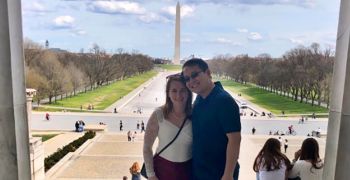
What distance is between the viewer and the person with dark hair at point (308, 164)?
164 centimetres

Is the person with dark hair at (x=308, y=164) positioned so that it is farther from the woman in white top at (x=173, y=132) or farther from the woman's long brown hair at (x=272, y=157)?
the woman in white top at (x=173, y=132)

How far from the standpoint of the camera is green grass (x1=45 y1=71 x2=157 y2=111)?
17.7 m

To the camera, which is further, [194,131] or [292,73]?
[292,73]

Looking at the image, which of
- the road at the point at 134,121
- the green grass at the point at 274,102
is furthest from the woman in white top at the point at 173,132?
the green grass at the point at 274,102

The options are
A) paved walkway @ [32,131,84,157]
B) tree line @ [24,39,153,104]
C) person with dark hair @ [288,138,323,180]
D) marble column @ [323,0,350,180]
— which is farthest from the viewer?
tree line @ [24,39,153,104]

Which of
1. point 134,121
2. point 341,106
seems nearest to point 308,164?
point 341,106

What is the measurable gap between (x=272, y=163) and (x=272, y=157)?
3cm

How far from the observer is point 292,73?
15648 mm

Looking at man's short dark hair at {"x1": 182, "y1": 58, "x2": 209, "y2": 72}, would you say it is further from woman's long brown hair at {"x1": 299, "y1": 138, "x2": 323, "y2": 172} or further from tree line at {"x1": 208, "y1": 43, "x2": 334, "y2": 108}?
tree line at {"x1": 208, "y1": 43, "x2": 334, "y2": 108}

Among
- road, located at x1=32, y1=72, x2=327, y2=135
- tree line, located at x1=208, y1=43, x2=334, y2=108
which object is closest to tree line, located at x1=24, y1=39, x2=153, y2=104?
road, located at x1=32, y1=72, x2=327, y2=135

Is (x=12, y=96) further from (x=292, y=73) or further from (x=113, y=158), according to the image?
(x=292, y=73)

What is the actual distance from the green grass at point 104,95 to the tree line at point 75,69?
0.30 m

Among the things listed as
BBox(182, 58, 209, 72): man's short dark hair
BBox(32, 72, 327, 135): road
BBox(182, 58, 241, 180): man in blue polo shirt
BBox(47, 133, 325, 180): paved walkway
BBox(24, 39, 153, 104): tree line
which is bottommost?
BBox(32, 72, 327, 135): road

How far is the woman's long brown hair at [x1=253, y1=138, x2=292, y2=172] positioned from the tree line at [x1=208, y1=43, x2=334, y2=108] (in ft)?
33.0
